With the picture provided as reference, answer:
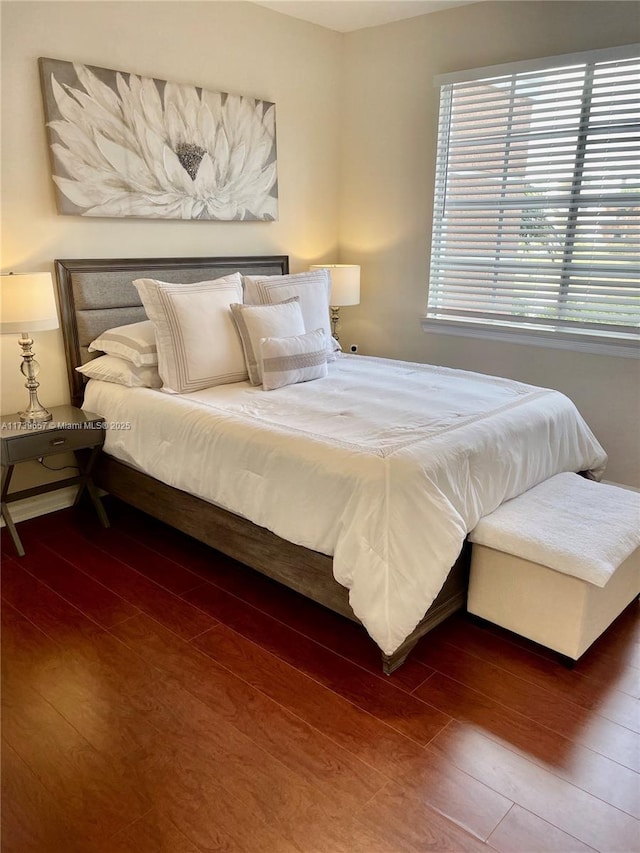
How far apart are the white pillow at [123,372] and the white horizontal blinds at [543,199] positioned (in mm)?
2065

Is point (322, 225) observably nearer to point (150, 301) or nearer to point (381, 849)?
point (150, 301)

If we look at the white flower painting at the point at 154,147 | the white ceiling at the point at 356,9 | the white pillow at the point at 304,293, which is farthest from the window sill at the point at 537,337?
the white ceiling at the point at 356,9

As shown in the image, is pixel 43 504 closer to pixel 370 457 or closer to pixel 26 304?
pixel 26 304

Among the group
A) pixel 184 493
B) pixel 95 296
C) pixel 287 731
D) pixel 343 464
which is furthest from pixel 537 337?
pixel 287 731

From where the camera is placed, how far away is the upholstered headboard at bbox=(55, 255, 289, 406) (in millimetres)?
3098

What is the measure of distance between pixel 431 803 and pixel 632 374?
2.57 metres

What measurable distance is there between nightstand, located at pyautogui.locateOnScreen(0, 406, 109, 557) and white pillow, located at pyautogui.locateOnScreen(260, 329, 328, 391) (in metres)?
0.89

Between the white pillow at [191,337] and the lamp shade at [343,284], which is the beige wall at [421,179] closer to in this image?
the lamp shade at [343,284]

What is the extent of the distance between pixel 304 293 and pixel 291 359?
643 mm

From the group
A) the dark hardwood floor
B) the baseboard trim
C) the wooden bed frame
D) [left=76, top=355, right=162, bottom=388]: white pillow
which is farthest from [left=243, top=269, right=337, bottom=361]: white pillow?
the dark hardwood floor

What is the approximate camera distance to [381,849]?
4.82ft

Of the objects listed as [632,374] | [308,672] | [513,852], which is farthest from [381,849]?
[632,374]

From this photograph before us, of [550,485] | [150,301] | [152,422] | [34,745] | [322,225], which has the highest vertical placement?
[322,225]

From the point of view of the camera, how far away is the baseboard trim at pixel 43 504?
319cm
